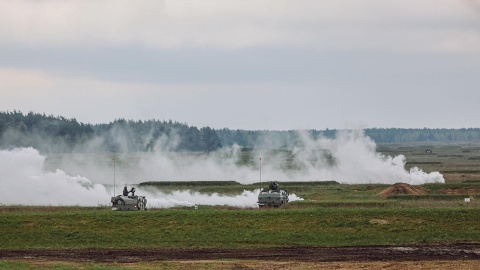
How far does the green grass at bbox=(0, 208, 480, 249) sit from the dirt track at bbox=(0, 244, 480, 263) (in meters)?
2.81

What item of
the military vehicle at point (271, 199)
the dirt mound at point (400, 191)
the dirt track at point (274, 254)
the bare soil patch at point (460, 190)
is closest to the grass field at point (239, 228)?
the dirt track at point (274, 254)

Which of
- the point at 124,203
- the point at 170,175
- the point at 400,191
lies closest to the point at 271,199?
the point at 124,203

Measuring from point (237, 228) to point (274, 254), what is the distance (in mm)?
10539

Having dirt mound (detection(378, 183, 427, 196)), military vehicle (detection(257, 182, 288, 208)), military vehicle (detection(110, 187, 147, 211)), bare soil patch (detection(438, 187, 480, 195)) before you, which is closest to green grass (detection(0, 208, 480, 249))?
military vehicle (detection(110, 187, 147, 211))

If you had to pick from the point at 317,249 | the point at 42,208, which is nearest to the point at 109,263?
the point at 317,249

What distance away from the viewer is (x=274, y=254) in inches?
2039

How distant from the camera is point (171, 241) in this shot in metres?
58.7

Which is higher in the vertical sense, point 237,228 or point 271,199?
point 271,199

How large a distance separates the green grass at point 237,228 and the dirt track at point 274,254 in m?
2.81

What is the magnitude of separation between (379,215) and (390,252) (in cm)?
1261

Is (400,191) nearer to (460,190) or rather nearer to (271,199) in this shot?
(460,190)

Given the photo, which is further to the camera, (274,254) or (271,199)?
(271,199)

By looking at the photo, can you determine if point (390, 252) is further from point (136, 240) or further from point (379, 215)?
point (136, 240)

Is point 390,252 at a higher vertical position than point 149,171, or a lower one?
lower
